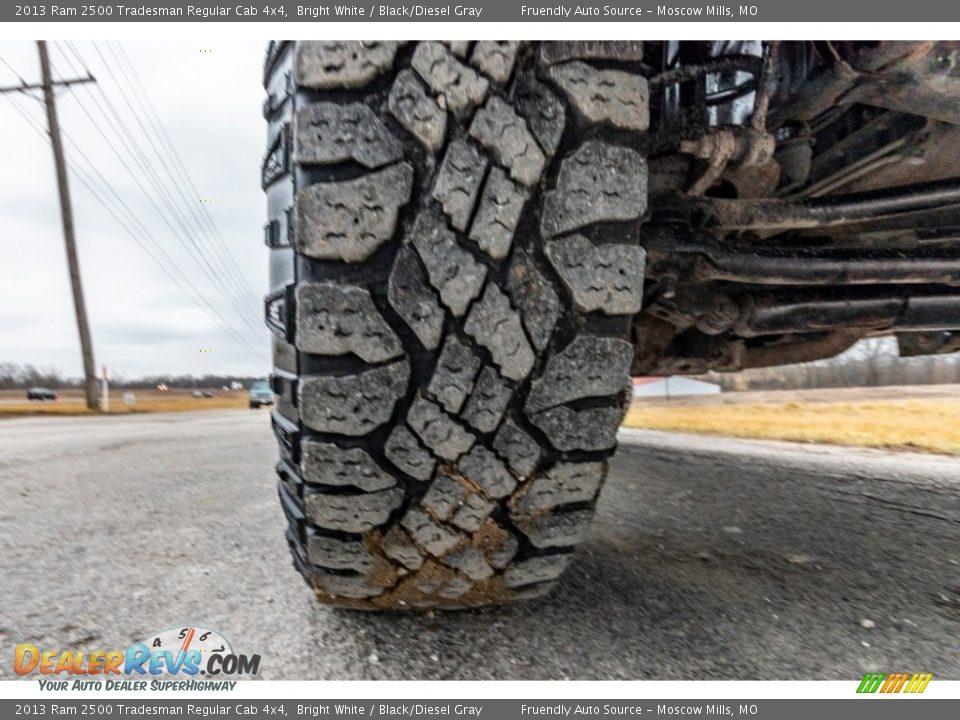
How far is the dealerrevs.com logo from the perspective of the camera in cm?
59

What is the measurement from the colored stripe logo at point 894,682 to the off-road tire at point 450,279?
0.42 metres

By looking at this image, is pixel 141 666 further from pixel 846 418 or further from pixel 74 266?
pixel 74 266

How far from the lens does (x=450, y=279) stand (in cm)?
56

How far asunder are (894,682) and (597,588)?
37 cm

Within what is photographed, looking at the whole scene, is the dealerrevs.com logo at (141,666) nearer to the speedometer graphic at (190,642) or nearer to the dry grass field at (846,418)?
the speedometer graphic at (190,642)

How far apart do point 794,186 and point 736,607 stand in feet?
2.44

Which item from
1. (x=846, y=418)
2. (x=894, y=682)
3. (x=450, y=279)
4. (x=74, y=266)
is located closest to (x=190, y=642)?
(x=450, y=279)

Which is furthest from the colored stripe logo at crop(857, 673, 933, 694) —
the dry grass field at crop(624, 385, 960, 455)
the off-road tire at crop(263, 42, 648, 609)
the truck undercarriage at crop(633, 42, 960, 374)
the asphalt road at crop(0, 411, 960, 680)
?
the dry grass field at crop(624, 385, 960, 455)

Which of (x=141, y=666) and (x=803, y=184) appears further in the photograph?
(x=803, y=184)

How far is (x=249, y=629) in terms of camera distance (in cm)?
68

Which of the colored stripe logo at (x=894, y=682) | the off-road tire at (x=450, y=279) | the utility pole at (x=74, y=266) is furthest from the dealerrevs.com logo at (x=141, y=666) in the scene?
the utility pole at (x=74, y=266)

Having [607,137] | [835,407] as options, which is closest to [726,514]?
[607,137]

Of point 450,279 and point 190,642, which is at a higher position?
point 450,279

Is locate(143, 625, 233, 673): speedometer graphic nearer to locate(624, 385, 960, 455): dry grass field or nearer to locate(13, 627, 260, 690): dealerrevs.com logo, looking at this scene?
locate(13, 627, 260, 690): dealerrevs.com logo
